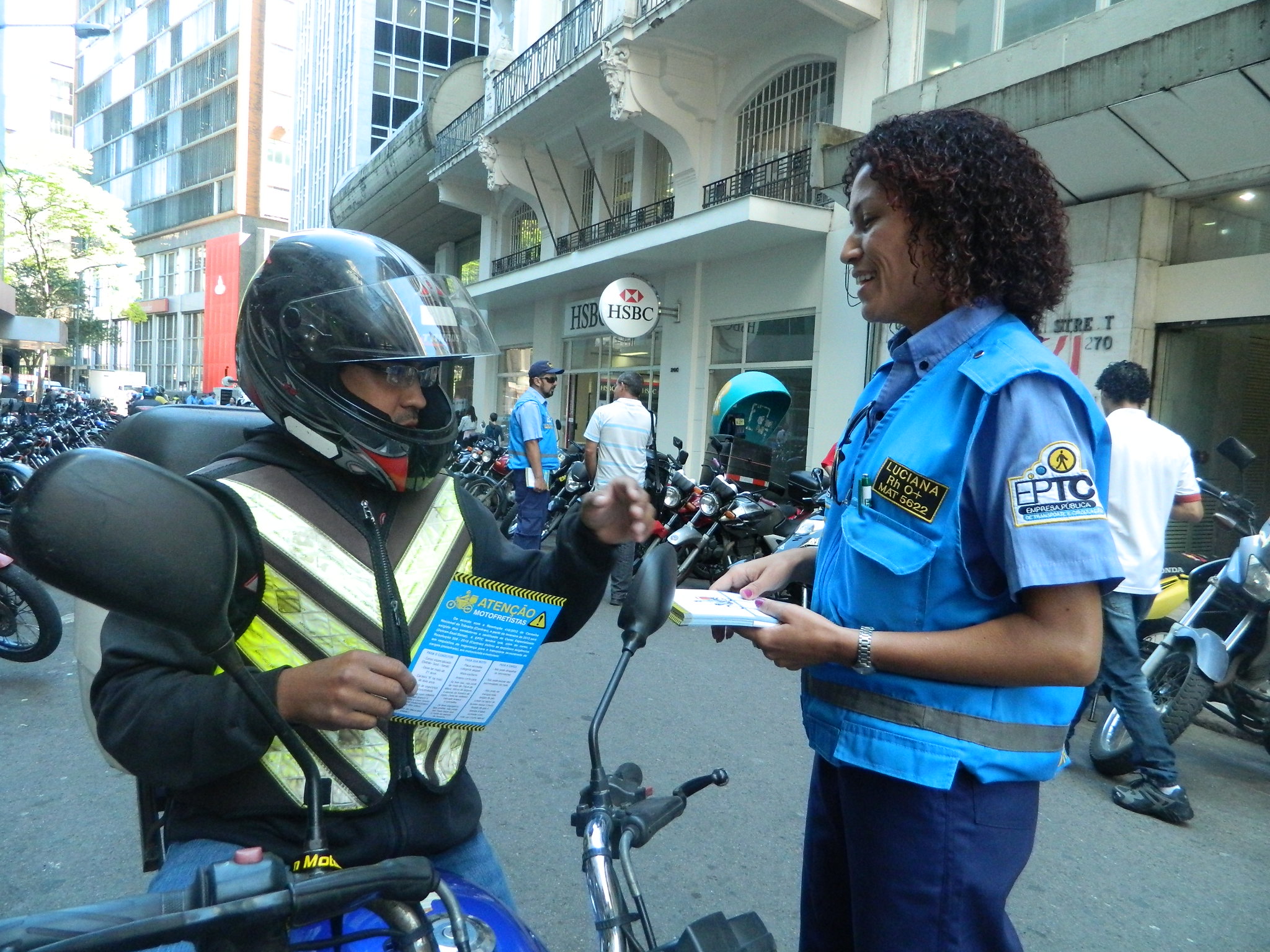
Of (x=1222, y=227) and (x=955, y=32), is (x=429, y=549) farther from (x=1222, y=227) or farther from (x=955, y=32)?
(x=955, y=32)

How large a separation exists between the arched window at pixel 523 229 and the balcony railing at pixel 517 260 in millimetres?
138

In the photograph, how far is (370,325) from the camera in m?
1.44

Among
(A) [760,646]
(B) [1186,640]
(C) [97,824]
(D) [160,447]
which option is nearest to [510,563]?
(A) [760,646]

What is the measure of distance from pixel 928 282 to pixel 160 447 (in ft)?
4.49

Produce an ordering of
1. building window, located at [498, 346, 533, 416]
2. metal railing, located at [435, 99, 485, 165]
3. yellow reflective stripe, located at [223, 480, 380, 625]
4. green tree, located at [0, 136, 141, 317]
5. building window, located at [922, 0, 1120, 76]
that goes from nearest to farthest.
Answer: yellow reflective stripe, located at [223, 480, 380, 625]
building window, located at [922, 0, 1120, 76]
metal railing, located at [435, 99, 485, 165]
building window, located at [498, 346, 533, 416]
green tree, located at [0, 136, 141, 317]

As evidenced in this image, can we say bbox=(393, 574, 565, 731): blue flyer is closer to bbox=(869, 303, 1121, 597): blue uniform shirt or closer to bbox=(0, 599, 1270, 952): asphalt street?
bbox=(869, 303, 1121, 597): blue uniform shirt

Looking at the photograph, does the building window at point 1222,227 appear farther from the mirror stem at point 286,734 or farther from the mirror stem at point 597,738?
the mirror stem at point 286,734

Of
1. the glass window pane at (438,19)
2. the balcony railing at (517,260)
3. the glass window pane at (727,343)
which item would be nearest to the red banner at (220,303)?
the glass window pane at (438,19)

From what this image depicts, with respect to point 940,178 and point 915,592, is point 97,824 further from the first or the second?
point 940,178

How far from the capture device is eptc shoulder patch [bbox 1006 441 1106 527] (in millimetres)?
1234

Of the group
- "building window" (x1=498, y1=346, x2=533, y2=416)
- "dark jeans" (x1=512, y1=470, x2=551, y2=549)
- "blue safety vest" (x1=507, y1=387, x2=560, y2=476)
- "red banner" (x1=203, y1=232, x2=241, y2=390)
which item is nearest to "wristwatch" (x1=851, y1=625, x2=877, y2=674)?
"blue safety vest" (x1=507, y1=387, x2=560, y2=476)

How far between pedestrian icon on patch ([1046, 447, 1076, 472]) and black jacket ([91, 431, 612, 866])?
2.26 feet

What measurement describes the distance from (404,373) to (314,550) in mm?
327

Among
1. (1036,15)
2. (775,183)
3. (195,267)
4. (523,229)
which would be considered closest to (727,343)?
(775,183)
